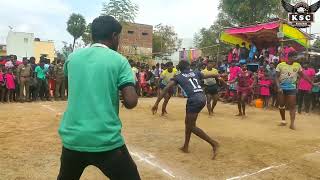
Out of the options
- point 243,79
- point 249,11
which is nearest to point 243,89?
point 243,79

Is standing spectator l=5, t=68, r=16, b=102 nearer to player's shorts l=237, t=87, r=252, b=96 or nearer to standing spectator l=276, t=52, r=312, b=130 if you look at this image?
player's shorts l=237, t=87, r=252, b=96

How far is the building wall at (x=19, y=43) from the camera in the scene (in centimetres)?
4803

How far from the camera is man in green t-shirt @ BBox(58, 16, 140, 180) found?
2.96 m

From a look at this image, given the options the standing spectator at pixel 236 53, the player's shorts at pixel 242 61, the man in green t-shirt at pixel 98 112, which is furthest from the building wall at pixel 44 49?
the man in green t-shirt at pixel 98 112

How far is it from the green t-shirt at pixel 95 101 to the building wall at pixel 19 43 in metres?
47.2

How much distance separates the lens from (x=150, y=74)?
68.1 feet

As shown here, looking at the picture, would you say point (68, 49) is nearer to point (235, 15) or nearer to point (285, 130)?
point (235, 15)

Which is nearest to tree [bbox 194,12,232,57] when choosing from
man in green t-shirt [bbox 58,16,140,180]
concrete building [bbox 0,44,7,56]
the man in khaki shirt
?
the man in khaki shirt

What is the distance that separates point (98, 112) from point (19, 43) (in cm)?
4823

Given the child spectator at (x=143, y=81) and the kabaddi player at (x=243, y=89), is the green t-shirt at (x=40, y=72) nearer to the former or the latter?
the child spectator at (x=143, y=81)

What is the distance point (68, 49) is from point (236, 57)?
26.4m

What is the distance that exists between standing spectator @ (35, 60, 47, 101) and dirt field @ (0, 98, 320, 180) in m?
4.49

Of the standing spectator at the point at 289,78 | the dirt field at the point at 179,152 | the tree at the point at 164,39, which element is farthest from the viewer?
the tree at the point at 164,39

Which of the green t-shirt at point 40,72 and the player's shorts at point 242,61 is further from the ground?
the player's shorts at point 242,61
